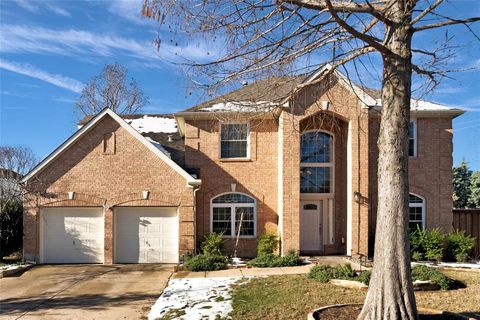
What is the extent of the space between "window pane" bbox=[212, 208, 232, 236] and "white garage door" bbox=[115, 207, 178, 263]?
166 centimetres

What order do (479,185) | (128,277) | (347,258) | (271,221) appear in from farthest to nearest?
(479,185), (271,221), (347,258), (128,277)

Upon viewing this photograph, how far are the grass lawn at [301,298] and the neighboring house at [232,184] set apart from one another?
196 inches

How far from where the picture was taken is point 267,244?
55.0 ft

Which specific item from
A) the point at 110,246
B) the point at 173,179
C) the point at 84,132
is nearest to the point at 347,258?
the point at 173,179

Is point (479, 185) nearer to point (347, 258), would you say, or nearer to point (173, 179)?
point (347, 258)

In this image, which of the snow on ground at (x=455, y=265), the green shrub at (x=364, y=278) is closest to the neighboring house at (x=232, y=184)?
the snow on ground at (x=455, y=265)

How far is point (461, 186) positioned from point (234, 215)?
A: 77.8ft

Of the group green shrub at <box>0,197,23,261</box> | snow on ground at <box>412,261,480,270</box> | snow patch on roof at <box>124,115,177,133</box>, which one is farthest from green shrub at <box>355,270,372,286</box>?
green shrub at <box>0,197,23,261</box>

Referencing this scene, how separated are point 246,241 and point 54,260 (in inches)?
293

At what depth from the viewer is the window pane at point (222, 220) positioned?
17859mm

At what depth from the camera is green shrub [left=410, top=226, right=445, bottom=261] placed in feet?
54.0

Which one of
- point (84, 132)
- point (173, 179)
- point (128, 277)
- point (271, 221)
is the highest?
point (84, 132)

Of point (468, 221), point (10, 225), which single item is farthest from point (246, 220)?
point (10, 225)

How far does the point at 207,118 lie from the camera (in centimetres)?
→ 1788
